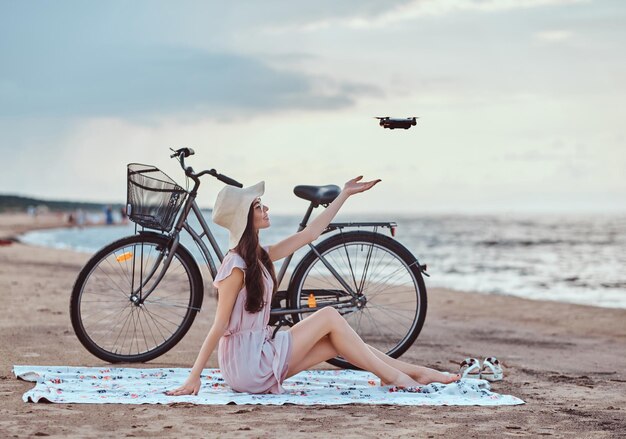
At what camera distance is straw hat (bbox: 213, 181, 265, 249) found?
4.59 meters

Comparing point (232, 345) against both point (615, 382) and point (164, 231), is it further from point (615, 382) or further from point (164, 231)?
point (615, 382)

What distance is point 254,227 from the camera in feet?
15.3

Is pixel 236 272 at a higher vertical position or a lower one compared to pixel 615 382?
higher

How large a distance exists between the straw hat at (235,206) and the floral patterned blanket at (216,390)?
0.89m

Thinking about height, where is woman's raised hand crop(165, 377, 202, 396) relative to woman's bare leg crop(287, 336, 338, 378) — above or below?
below

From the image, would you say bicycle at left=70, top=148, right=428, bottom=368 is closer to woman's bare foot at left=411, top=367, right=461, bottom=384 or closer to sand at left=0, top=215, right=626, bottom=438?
sand at left=0, top=215, right=626, bottom=438

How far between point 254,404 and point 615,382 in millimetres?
2793

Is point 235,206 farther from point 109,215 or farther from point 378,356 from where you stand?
point 109,215

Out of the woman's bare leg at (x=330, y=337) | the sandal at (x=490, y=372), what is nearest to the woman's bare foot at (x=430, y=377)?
the woman's bare leg at (x=330, y=337)

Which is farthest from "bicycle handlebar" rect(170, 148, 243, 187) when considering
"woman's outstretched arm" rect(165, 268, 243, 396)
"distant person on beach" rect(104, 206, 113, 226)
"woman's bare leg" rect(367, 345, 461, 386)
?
"distant person on beach" rect(104, 206, 113, 226)

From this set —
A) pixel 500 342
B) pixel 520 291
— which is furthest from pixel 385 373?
pixel 520 291

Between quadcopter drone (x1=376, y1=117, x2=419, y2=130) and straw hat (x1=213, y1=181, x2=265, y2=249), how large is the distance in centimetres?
101

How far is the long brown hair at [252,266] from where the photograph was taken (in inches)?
181

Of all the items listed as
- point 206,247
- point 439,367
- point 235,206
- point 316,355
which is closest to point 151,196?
point 206,247
